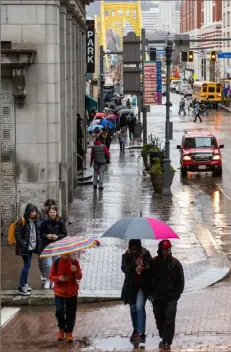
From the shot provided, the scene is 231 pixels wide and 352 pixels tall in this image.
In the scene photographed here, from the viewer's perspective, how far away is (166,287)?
12.1 metres

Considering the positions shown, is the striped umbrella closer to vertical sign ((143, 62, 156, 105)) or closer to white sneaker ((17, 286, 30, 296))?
white sneaker ((17, 286, 30, 296))

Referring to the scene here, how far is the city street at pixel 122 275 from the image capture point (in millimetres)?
13180

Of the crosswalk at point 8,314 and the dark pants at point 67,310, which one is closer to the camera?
the dark pants at point 67,310

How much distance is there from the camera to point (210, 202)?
95.6ft

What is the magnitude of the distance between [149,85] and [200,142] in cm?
399

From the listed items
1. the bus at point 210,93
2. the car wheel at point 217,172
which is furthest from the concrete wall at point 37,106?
the bus at point 210,93

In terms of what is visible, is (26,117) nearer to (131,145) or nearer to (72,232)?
(72,232)

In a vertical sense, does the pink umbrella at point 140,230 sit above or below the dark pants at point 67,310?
above

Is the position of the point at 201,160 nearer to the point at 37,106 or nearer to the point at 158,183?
the point at 158,183

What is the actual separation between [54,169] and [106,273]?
4.45m

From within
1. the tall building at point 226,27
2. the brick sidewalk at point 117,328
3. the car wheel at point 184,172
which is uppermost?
the tall building at point 226,27

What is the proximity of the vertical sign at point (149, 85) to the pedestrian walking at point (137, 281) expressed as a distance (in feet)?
92.9

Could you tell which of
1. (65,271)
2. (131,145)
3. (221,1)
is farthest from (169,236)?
(221,1)

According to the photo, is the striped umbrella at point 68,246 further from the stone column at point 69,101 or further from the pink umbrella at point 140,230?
the stone column at point 69,101
